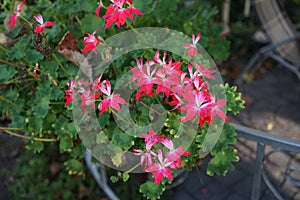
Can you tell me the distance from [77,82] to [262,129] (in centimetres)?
216

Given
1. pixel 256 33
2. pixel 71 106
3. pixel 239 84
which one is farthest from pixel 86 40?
pixel 256 33

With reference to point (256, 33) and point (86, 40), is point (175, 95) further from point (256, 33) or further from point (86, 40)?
point (256, 33)

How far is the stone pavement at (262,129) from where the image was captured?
257 centimetres

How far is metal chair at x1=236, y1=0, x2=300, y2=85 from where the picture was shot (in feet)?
11.5

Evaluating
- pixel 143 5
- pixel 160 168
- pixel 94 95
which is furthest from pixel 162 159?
pixel 143 5

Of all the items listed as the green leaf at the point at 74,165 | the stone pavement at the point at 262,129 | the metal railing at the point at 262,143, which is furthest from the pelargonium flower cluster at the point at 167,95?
the stone pavement at the point at 262,129

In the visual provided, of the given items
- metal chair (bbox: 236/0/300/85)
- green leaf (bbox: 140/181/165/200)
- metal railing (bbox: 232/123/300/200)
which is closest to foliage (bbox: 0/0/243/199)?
green leaf (bbox: 140/181/165/200)

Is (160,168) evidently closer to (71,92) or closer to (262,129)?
(71,92)

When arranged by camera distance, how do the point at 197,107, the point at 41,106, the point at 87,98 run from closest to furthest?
the point at 197,107
the point at 87,98
the point at 41,106

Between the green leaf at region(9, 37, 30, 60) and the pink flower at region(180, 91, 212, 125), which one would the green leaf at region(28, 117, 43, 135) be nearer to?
the green leaf at region(9, 37, 30, 60)

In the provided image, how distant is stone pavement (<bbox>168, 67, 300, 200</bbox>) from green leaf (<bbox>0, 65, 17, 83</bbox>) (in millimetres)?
951

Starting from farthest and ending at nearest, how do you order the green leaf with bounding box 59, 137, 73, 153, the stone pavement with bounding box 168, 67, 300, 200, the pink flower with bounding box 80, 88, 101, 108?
the stone pavement with bounding box 168, 67, 300, 200
the green leaf with bounding box 59, 137, 73, 153
the pink flower with bounding box 80, 88, 101, 108

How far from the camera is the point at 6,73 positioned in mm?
1627

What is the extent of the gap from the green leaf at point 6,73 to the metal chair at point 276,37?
2.45 m
